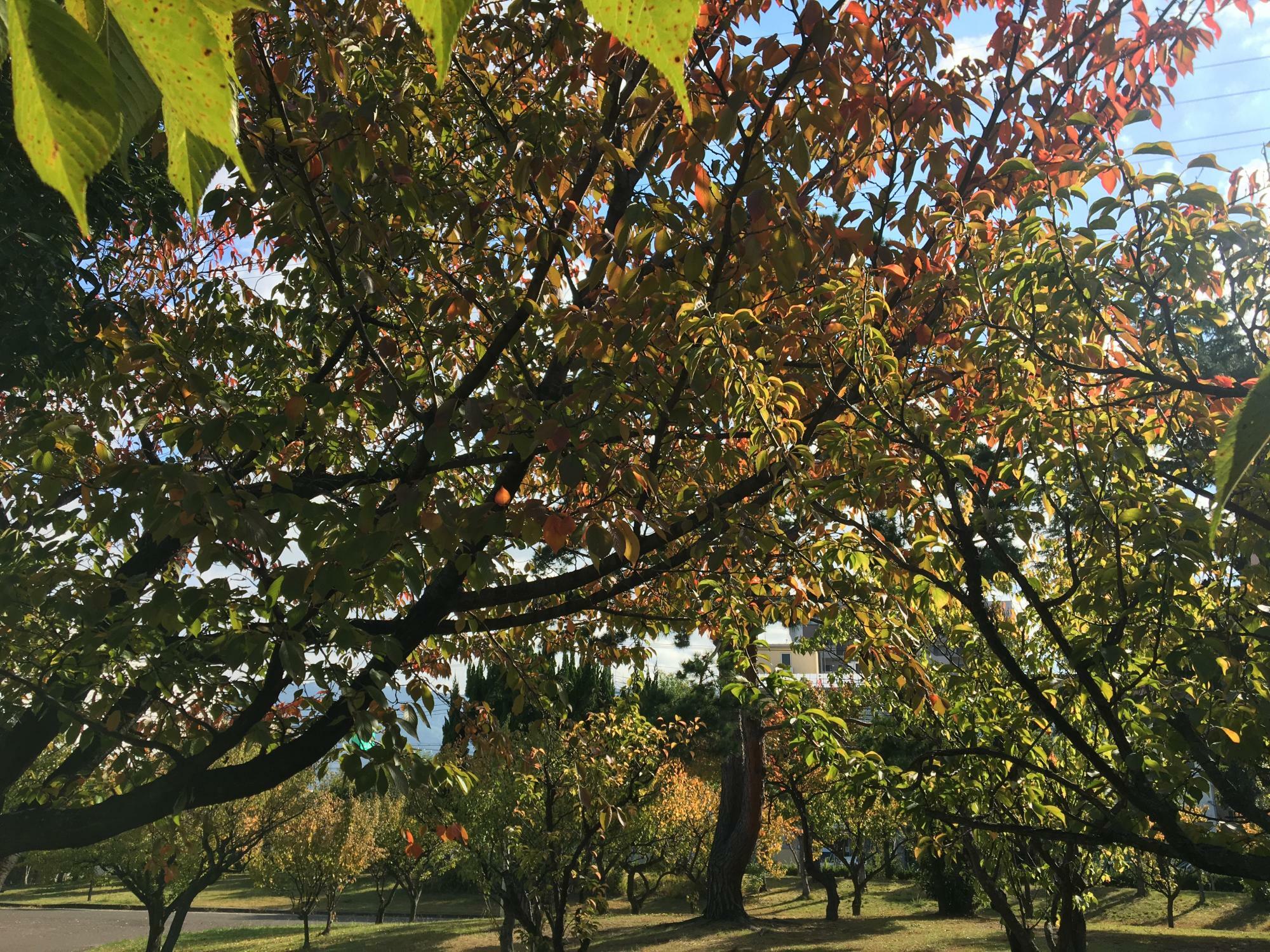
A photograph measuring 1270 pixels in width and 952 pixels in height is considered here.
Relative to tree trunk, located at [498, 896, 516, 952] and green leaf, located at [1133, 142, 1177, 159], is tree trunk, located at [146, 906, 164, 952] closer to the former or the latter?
tree trunk, located at [498, 896, 516, 952]

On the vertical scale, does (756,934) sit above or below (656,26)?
below

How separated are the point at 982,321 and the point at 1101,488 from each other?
872 millimetres

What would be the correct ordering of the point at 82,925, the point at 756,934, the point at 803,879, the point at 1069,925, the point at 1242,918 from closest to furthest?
the point at 1069,925 → the point at 756,934 → the point at 1242,918 → the point at 803,879 → the point at 82,925

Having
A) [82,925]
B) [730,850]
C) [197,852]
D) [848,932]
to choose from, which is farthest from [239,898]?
[848,932]

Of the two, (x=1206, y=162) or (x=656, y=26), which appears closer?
(x=656, y=26)

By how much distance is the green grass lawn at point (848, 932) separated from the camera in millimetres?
13820

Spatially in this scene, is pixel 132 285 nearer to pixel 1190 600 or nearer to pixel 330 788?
pixel 1190 600

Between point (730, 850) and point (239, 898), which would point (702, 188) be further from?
point (239, 898)

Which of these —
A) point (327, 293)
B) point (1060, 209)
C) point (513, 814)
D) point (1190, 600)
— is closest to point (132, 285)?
point (327, 293)

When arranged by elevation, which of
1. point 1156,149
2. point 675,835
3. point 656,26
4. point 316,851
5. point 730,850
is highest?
point 1156,149

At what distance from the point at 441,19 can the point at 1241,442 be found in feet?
1.26

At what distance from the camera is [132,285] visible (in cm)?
570

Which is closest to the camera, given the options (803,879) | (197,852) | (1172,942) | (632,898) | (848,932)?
(1172,942)

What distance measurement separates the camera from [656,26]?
1.22 feet
